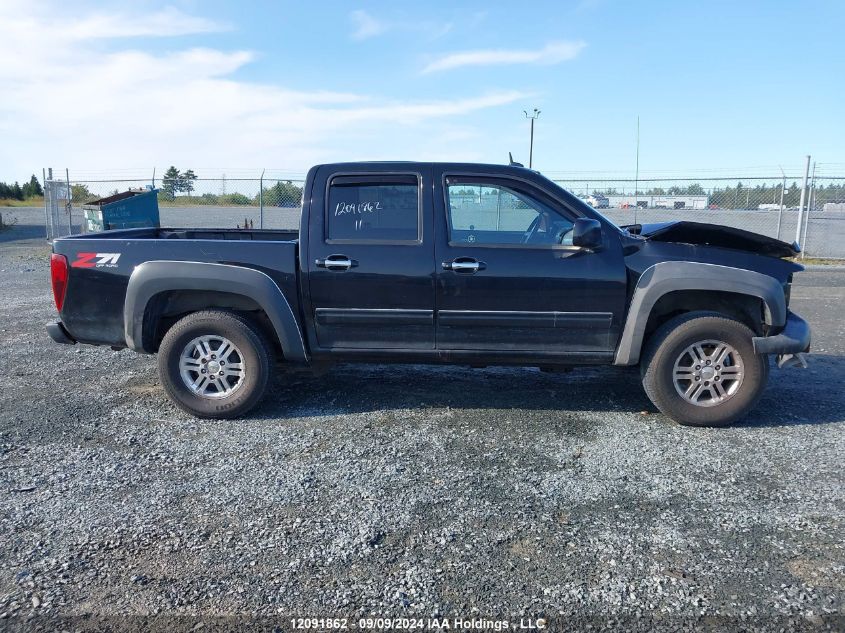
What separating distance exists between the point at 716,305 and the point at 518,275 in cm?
152

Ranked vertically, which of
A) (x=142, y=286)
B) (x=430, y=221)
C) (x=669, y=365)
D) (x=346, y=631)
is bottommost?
(x=346, y=631)

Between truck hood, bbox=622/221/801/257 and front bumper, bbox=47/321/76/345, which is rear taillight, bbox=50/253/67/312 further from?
truck hood, bbox=622/221/801/257

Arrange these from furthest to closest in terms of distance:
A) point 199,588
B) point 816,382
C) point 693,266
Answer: point 816,382
point 693,266
point 199,588

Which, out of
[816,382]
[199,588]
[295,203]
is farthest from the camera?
[295,203]

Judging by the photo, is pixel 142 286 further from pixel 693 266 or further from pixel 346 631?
pixel 693 266

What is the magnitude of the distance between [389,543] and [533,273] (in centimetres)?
228

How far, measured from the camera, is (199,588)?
2.78m

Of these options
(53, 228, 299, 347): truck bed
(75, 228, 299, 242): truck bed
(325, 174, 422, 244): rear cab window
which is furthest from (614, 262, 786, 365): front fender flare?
(75, 228, 299, 242): truck bed

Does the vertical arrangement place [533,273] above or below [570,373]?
above

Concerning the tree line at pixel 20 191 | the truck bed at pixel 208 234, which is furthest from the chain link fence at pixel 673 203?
the tree line at pixel 20 191

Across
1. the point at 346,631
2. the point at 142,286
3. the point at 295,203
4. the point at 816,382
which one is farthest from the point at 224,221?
the point at 346,631

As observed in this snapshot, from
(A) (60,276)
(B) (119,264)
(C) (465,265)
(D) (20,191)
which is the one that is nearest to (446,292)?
(C) (465,265)

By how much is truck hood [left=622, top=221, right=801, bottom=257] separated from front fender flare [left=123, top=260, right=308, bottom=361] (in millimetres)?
2753

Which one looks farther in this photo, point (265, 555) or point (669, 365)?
point (669, 365)
